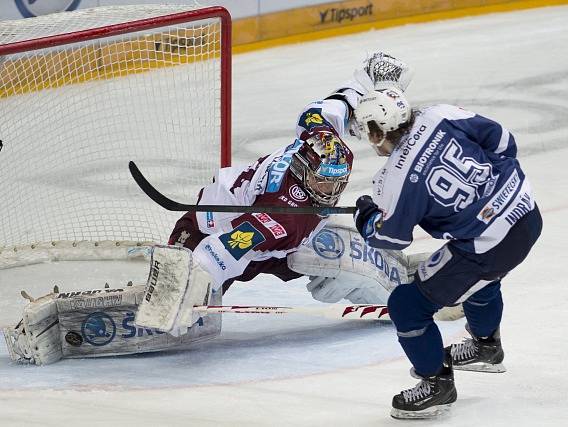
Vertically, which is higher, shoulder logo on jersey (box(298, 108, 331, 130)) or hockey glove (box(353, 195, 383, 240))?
hockey glove (box(353, 195, 383, 240))

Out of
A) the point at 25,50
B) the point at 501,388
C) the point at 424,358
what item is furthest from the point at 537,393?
the point at 25,50

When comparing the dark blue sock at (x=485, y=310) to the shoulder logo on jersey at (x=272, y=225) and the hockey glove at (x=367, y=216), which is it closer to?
the hockey glove at (x=367, y=216)

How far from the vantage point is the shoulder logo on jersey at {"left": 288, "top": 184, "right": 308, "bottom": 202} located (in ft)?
13.1

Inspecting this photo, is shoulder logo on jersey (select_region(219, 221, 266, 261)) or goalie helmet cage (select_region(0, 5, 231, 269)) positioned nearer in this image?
shoulder logo on jersey (select_region(219, 221, 266, 261))

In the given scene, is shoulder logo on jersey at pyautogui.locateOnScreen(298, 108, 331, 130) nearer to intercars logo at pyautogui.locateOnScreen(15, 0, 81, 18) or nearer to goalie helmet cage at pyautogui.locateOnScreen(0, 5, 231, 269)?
goalie helmet cage at pyautogui.locateOnScreen(0, 5, 231, 269)

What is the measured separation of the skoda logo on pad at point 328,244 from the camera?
417 cm

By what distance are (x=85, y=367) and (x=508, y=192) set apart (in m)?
1.48

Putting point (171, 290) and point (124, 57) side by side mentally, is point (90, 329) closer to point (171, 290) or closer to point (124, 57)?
point (171, 290)

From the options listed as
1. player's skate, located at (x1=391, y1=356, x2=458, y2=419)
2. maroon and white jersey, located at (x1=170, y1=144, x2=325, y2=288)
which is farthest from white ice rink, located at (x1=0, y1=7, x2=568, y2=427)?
maroon and white jersey, located at (x1=170, y1=144, x2=325, y2=288)

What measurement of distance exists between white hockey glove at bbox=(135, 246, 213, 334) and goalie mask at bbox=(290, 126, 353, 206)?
1.40ft

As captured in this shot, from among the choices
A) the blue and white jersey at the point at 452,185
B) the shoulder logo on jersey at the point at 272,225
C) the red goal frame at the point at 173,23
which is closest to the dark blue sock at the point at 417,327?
the blue and white jersey at the point at 452,185

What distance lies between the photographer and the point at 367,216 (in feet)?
11.3

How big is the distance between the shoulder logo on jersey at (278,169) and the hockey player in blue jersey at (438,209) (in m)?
0.59

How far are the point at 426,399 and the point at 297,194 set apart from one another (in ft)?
2.69
